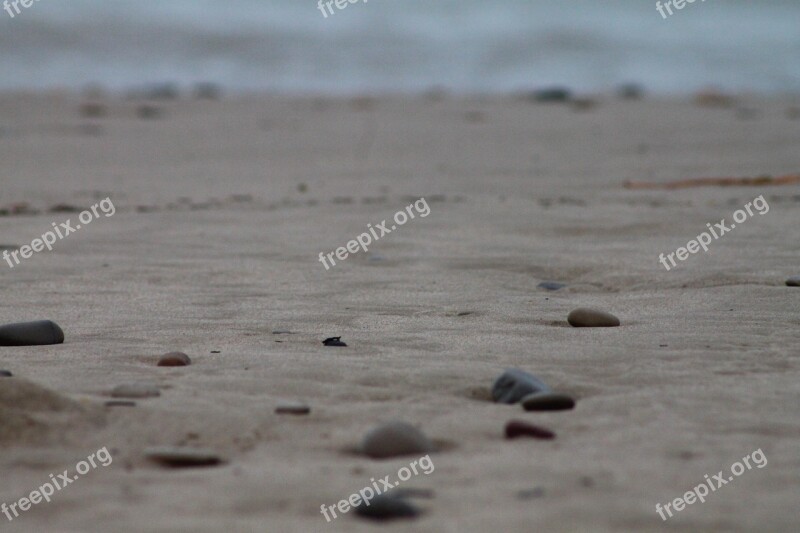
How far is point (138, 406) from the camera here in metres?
2.54

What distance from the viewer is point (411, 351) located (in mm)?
3186

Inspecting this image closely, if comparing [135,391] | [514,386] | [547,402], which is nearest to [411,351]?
[514,386]

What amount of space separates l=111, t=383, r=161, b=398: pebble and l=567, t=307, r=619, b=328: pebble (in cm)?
148

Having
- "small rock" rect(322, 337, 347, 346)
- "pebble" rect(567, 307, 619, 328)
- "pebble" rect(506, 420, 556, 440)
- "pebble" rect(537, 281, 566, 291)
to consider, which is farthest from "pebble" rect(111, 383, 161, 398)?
"pebble" rect(537, 281, 566, 291)

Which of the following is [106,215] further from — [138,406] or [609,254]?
[138,406]

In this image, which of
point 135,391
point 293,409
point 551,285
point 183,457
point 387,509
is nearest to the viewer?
point 387,509

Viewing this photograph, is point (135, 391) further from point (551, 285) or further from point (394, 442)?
point (551, 285)

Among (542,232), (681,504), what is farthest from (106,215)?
(681,504)

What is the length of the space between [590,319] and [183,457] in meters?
1.73

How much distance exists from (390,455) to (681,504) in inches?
24.0

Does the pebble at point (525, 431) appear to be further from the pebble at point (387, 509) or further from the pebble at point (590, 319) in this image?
the pebble at point (590, 319)

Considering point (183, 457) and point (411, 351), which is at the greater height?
point (183, 457)

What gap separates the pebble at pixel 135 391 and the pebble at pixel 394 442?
0.63 m

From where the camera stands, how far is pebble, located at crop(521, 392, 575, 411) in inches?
101
